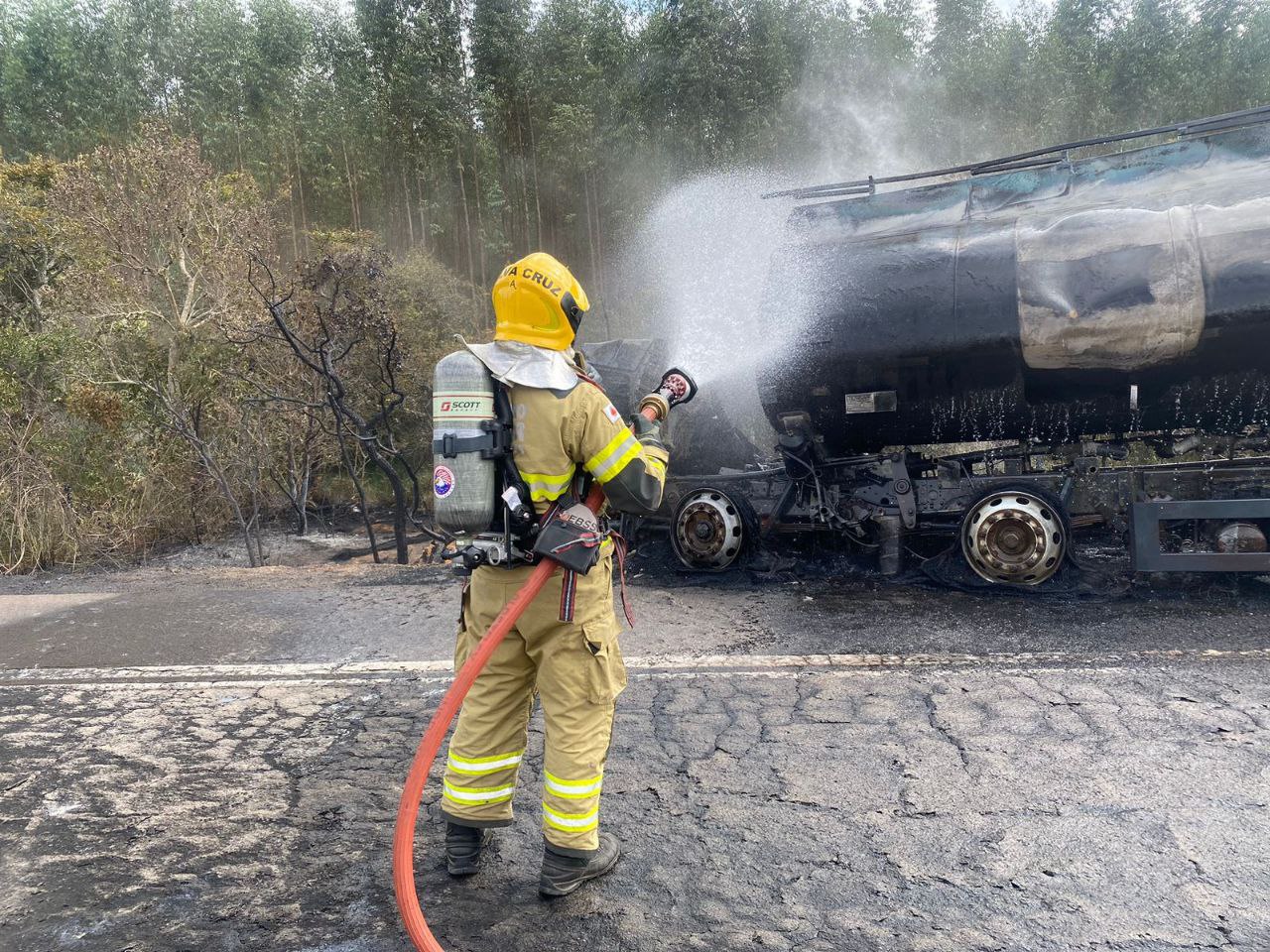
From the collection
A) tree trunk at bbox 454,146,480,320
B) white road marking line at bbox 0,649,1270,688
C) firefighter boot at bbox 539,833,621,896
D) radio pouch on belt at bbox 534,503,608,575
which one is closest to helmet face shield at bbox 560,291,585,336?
radio pouch on belt at bbox 534,503,608,575

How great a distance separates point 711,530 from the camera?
23.1 ft

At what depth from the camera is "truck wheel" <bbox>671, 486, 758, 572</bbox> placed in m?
7.02

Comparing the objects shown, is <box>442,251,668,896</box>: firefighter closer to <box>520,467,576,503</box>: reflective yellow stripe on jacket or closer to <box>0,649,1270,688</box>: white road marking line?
<box>520,467,576,503</box>: reflective yellow stripe on jacket

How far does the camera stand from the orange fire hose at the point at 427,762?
2393 mm

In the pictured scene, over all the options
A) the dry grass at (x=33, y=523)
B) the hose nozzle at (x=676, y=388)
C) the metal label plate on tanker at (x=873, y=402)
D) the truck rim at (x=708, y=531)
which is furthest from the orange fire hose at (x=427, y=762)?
the dry grass at (x=33, y=523)

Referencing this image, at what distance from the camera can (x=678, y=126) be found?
20266mm

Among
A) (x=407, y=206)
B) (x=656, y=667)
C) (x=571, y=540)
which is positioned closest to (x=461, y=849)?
(x=571, y=540)

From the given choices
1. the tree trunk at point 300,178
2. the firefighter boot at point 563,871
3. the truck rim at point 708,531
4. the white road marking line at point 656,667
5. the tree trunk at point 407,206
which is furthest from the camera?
the tree trunk at point 407,206

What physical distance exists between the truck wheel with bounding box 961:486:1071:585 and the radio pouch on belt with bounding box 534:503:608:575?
389 centimetres

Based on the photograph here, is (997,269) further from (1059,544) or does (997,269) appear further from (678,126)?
(678,126)

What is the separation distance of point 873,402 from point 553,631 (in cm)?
392

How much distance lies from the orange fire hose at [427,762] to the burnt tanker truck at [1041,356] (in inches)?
155

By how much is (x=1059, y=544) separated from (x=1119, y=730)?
2.31 m

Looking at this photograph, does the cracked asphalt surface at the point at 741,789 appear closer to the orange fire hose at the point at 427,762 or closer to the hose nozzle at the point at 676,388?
the orange fire hose at the point at 427,762
